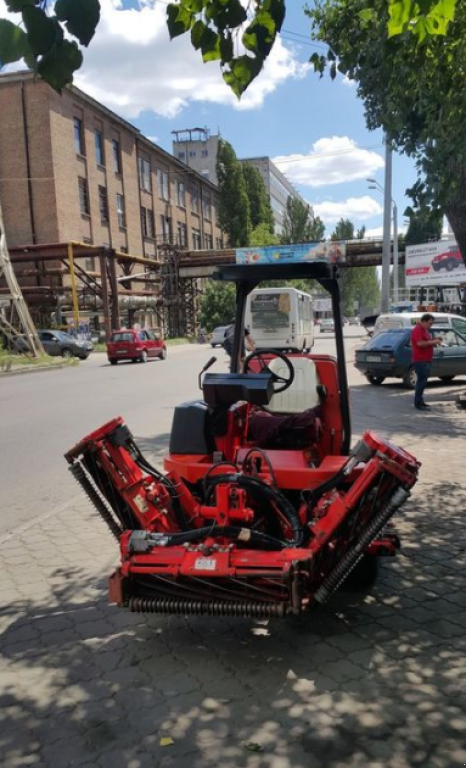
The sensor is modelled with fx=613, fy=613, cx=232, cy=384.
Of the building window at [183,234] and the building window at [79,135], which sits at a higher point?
the building window at [79,135]

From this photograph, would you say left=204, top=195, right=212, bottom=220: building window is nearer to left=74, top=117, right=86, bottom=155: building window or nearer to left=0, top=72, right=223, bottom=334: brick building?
left=0, top=72, right=223, bottom=334: brick building

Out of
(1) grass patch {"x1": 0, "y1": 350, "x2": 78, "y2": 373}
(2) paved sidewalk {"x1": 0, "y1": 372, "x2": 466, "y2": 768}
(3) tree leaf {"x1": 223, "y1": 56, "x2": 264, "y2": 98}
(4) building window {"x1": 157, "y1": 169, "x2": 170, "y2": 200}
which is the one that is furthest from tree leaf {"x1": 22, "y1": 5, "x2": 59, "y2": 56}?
(4) building window {"x1": 157, "y1": 169, "x2": 170, "y2": 200}

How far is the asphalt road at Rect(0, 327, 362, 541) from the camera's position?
6.49 meters

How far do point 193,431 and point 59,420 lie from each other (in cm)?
743

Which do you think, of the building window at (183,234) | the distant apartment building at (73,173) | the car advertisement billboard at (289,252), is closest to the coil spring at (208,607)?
the distant apartment building at (73,173)

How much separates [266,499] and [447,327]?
13.0 m

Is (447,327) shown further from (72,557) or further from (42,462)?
(72,557)

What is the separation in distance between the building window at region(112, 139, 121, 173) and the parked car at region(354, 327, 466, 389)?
3490cm

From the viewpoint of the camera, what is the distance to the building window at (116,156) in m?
44.4

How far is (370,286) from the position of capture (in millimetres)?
112250

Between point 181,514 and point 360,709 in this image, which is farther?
point 181,514

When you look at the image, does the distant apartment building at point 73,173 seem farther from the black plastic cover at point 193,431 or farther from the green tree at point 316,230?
the black plastic cover at point 193,431

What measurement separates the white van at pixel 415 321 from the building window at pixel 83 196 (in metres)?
27.4

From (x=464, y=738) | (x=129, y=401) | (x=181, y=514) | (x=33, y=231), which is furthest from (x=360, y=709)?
(x=33, y=231)
